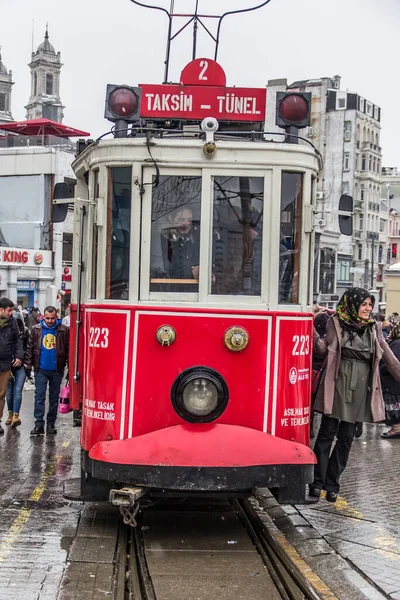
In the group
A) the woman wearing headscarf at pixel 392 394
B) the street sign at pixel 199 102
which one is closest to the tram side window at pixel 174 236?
the street sign at pixel 199 102

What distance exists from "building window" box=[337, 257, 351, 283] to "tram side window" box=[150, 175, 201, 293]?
7703 centimetres

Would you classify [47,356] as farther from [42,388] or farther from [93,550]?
[93,550]

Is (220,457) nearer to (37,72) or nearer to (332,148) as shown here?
(332,148)

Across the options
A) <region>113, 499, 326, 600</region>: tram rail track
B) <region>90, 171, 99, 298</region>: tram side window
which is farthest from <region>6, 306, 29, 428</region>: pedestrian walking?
<region>113, 499, 326, 600</region>: tram rail track

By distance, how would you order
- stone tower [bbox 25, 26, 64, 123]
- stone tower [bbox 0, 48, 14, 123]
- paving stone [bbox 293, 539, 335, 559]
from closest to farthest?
paving stone [bbox 293, 539, 335, 559]
stone tower [bbox 0, 48, 14, 123]
stone tower [bbox 25, 26, 64, 123]

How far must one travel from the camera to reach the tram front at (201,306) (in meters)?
6.62

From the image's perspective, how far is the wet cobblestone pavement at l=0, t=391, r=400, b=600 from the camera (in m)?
5.85

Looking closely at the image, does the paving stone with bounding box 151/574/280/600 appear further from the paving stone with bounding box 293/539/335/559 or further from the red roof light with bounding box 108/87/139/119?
the red roof light with bounding box 108/87/139/119

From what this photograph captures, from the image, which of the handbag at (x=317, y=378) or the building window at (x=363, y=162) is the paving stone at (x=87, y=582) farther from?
the building window at (x=363, y=162)

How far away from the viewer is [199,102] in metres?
7.38

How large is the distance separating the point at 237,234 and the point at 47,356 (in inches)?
222

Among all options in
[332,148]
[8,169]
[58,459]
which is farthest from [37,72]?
[58,459]

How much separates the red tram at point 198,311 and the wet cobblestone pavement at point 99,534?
0.49 metres

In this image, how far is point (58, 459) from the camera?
10320 mm
